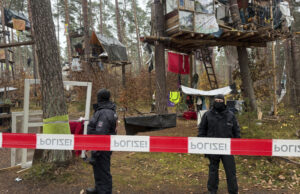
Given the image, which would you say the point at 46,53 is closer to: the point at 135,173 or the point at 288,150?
the point at 135,173

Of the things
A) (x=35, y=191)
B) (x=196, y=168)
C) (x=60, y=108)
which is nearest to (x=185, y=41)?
(x=196, y=168)

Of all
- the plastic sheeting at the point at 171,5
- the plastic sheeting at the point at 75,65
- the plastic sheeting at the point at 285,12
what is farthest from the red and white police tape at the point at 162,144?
the plastic sheeting at the point at 75,65

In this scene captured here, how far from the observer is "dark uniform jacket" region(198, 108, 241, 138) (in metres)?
3.51

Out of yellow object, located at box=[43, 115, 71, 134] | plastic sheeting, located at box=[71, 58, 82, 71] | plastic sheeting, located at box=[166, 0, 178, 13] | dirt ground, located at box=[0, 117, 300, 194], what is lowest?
dirt ground, located at box=[0, 117, 300, 194]

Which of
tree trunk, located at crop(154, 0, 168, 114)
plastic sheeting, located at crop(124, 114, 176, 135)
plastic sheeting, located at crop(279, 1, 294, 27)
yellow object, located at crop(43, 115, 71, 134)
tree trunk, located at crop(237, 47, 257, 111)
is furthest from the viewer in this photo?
tree trunk, located at crop(237, 47, 257, 111)

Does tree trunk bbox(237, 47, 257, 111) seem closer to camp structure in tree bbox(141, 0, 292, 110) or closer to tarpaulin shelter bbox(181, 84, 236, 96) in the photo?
camp structure in tree bbox(141, 0, 292, 110)

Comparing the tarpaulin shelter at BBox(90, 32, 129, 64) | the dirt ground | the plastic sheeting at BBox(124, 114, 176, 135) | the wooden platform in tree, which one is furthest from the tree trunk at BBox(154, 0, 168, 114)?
the tarpaulin shelter at BBox(90, 32, 129, 64)

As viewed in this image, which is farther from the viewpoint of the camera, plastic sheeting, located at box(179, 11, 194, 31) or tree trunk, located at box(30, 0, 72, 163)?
plastic sheeting, located at box(179, 11, 194, 31)

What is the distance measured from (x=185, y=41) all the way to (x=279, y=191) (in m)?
6.50

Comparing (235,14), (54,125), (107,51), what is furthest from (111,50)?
(54,125)

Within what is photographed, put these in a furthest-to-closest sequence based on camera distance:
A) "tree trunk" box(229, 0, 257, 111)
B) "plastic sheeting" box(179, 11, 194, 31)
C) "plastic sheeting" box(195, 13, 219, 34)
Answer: "tree trunk" box(229, 0, 257, 111)
"plastic sheeting" box(195, 13, 219, 34)
"plastic sheeting" box(179, 11, 194, 31)

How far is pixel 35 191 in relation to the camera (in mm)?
3916

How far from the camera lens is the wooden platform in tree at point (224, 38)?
8.45 metres

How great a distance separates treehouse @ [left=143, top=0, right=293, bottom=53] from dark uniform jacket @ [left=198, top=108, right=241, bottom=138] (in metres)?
5.19
